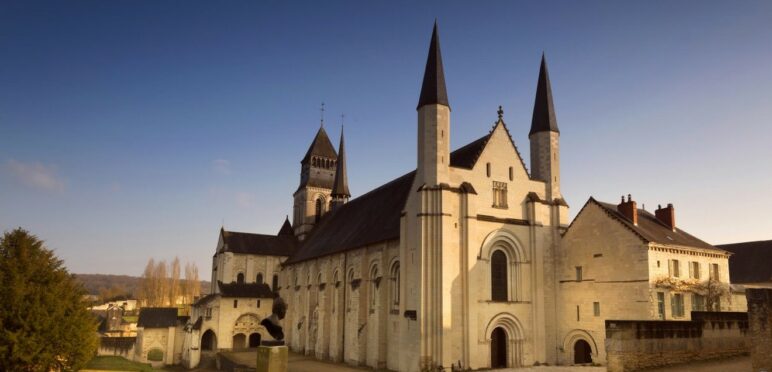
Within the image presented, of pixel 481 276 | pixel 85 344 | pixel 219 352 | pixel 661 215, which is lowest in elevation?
pixel 219 352

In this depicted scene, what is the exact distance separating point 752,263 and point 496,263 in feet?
Answer: 96.1

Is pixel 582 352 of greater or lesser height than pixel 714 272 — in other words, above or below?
below

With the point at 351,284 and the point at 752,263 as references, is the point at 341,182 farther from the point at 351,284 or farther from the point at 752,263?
the point at 752,263

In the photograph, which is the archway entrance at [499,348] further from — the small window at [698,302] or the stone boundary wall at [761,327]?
the stone boundary wall at [761,327]

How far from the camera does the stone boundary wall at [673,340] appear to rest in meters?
20.7

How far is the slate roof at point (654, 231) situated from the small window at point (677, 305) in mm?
2594

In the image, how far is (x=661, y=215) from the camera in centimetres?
3192

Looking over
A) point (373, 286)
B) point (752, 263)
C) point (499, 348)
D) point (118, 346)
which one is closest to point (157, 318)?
point (118, 346)

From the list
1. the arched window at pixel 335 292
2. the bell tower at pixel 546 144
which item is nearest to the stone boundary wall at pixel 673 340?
the bell tower at pixel 546 144

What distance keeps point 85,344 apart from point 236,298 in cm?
3042

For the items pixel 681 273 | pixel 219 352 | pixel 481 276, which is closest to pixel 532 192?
pixel 481 276

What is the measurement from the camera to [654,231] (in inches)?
1158

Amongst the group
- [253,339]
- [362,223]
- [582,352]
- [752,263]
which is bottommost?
[253,339]

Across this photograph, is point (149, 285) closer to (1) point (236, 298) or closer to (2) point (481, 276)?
(1) point (236, 298)
